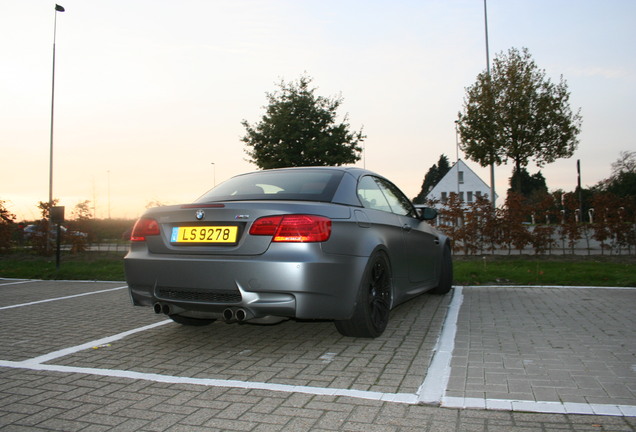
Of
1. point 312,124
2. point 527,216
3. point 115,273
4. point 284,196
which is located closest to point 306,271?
point 284,196

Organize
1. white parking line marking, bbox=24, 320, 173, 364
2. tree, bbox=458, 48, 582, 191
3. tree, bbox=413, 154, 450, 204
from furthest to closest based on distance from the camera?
1. tree, bbox=413, 154, 450, 204
2. tree, bbox=458, 48, 582, 191
3. white parking line marking, bbox=24, 320, 173, 364

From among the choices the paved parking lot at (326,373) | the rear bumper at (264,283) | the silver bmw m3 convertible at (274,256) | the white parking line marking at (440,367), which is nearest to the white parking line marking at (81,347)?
the paved parking lot at (326,373)

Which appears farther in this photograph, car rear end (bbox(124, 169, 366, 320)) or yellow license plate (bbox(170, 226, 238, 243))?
yellow license plate (bbox(170, 226, 238, 243))

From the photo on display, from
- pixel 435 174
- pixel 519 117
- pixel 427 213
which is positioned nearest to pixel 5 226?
pixel 427 213

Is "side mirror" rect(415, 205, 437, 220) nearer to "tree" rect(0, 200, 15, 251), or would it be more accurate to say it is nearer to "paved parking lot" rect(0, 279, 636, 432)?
"paved parking lot" rect(0, 279, 636, 432)

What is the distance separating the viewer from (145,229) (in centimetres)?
471

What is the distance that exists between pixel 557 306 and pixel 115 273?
9.27m

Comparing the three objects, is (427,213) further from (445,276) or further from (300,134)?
(300,134)

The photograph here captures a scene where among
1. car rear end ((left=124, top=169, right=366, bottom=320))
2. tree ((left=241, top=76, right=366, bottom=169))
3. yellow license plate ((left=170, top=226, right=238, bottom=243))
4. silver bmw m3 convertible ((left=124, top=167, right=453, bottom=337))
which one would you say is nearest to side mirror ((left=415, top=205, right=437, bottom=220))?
silver bmw m3 convertible ((left=124, top=167, right=453, bottom=337))

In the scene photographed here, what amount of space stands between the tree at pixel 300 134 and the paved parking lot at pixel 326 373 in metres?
24.4

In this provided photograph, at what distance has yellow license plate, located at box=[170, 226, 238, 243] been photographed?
13.9 ft

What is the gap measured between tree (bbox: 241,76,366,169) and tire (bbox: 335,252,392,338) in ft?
81.2

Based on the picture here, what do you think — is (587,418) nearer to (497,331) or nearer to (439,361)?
(439,361)

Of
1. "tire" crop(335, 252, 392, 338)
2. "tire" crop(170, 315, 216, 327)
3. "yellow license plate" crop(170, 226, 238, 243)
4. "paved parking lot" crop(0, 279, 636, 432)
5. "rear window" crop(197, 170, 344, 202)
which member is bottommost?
"paved parking lot" crop(0, 279, 636, 432)
